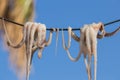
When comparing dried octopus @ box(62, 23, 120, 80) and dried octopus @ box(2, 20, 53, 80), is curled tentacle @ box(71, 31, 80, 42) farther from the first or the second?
dried octopus @ box(2, 20, 53, 80)

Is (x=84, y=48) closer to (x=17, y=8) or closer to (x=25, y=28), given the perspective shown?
(x=25, y=28)

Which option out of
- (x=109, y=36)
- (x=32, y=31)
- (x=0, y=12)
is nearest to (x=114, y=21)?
(x=109, y=36)

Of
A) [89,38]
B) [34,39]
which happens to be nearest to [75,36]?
[89,38]

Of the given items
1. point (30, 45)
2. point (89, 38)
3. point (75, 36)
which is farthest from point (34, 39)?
point (89, 38)

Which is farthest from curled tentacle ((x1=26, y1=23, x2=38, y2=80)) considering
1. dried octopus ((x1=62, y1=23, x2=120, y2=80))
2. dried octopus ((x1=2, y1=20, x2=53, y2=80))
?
dried octopus ((x1=62, y1=23, x2=120, y2=80))

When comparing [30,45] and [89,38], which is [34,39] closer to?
[30,45]

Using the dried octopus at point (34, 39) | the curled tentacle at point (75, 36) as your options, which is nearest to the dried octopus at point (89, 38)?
the curled tentacle at point (75, 36)

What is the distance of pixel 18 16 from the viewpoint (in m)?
9.38

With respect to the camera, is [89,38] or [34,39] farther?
[34,39]

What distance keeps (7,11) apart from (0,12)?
0.49 feet

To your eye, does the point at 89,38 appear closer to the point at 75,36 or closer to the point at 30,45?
the point at 75,36

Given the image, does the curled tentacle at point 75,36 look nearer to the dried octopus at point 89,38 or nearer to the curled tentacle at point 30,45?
the dried octopus at point 89,38

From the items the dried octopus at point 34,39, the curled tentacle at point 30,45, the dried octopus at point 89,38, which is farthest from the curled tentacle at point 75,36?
the curled tentacle at point 30,45

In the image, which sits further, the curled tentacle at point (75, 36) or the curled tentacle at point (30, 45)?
the curled tentacle at point (75, 36)
